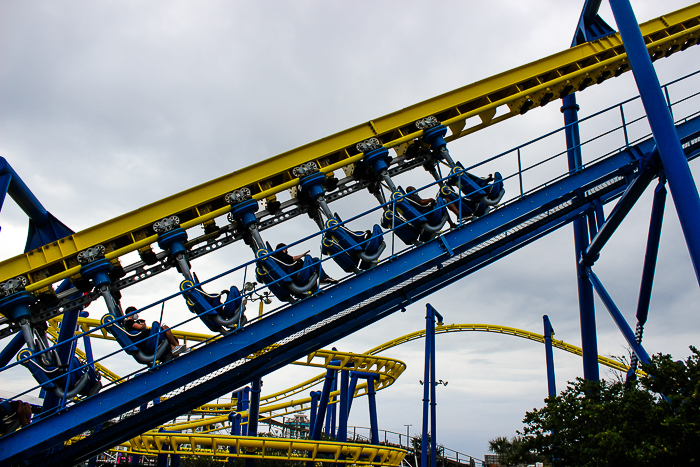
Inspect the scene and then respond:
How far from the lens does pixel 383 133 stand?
27.6 ft

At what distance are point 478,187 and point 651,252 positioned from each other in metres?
3.17

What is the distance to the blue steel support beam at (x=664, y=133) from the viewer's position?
6535 mm

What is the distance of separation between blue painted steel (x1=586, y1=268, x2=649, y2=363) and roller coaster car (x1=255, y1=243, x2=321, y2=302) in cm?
545

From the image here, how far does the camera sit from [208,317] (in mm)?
6930

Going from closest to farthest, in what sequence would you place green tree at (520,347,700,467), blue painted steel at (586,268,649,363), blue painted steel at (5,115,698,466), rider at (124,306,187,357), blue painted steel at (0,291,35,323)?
green tree at (520,347,700,467) < blue painted steel at (5,115,698,466) < rider at (124,306,187,357) < blue painted steel at (0,291,35,323) < blue painted steel at (586,268,649,363)

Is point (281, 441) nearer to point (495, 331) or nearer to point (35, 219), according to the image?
point (35, 219)

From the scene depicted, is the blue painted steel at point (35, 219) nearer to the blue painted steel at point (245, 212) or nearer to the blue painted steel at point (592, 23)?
the blue painted steel at point (245, 212)

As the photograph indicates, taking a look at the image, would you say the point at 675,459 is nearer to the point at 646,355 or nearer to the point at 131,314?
the point at 646,355

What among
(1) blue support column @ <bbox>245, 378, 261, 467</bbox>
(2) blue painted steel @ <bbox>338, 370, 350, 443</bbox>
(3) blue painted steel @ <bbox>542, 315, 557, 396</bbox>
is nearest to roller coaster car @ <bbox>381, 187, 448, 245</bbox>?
(1) blue support column @ <bbox>245, 378, 261, 467</bbox>

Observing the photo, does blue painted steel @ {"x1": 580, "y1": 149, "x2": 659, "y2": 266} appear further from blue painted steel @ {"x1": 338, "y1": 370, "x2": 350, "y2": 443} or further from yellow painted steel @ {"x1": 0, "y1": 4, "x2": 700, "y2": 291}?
blue painted steel @ {"x1": 338, "y1": 370, "x2": 350, "y2": 443}

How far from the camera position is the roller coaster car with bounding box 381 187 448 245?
7.66m

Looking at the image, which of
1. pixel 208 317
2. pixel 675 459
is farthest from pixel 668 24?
pixel 208 317

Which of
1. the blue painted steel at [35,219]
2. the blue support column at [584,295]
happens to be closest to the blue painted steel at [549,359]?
the blue support column at [584,295]

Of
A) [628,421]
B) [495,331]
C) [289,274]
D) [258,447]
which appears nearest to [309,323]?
[289,274]
